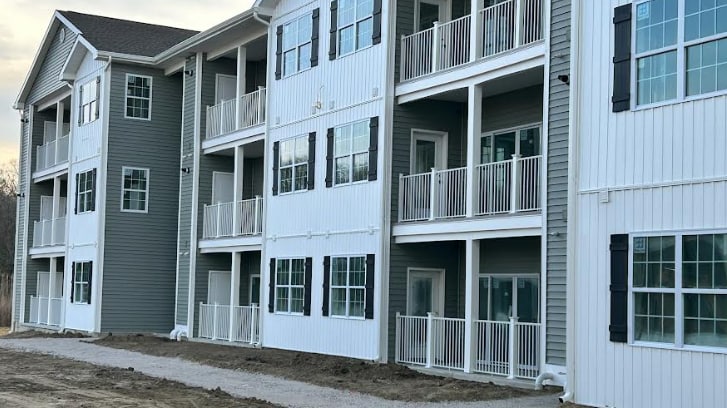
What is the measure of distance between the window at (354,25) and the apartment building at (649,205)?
7922 mm

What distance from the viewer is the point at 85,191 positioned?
3684 cm

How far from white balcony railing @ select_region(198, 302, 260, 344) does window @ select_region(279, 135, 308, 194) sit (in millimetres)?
3705

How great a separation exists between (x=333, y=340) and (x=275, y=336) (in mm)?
3253

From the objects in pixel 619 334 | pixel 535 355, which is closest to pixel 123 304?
pixel 535 355

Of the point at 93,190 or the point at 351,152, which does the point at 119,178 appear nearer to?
the point at 93,190

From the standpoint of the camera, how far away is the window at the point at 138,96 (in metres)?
35.5

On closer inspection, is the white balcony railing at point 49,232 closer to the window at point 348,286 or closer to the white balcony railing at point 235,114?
the white balcony railing at point 235,114

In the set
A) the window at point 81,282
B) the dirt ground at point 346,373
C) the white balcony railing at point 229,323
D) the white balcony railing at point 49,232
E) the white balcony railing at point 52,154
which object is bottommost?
the dirt ground at point 346,373

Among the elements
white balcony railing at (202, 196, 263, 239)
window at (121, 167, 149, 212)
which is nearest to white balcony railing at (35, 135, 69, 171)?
window at (121, 167, 149, 212)

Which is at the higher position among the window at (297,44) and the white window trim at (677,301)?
the window at (297,44)

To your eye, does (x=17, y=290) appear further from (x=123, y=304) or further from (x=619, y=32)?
(x=619, y=32)

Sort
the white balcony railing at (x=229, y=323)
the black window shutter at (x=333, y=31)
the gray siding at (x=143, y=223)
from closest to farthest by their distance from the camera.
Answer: the black window shutter at (x=333, y=31)
the white balcony railing at (x=229, y=323)
the gray siding at (x=143, y=223)

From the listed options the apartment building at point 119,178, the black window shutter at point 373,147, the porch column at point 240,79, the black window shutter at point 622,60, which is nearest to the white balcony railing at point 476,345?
the black window shutter at point 373,147

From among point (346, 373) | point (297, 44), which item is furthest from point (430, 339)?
point (297, 44)
